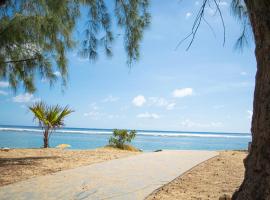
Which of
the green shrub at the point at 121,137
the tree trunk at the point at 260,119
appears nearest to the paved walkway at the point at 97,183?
the tree trunk at the point at 260,119

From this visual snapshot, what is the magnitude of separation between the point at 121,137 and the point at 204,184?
945 centimetres

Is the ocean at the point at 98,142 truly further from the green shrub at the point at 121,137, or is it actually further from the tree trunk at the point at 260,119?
the tree trunk at the point at 260,119

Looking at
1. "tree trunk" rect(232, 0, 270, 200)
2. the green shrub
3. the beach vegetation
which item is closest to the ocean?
the green shrub

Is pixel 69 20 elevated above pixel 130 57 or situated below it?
above

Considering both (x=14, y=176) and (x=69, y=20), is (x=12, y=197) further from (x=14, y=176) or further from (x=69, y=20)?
(x=69, y=20)

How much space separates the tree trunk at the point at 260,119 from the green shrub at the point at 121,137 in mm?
12172

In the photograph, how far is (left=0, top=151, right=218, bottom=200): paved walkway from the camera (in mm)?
5266

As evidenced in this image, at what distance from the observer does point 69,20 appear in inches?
291

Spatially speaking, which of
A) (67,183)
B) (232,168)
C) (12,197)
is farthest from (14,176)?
(232,168)

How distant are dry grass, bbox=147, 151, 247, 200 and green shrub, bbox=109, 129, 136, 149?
6.80 meters

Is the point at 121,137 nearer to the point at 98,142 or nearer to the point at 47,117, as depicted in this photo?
the point at 47,117

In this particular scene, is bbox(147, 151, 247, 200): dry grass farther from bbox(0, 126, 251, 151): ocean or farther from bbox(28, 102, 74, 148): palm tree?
bbox(0, 126, 251, 151): ocean

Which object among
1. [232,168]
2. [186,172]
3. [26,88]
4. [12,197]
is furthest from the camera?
[26,88]

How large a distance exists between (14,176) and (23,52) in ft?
11.2
